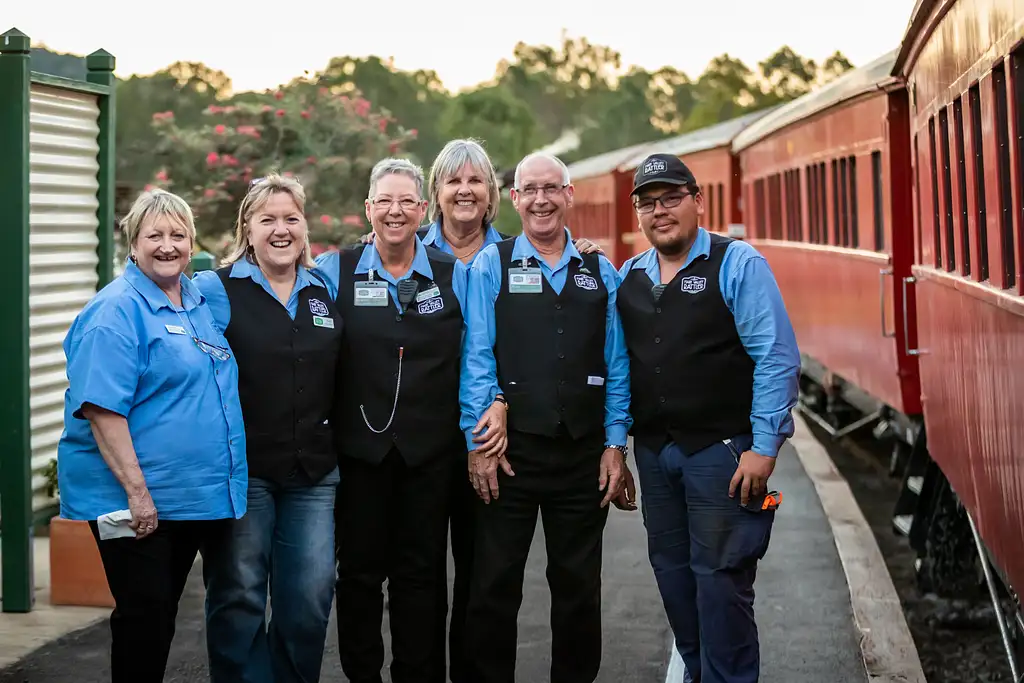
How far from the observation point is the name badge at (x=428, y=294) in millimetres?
5245

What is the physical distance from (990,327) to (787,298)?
11.8m

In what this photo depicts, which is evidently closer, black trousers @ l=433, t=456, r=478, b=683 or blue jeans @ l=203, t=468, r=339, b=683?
blue jeans @ l=203, t=468, r=339, b=683

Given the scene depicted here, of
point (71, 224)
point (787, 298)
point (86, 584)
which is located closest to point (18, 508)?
point (86, 584)

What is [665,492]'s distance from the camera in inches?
207

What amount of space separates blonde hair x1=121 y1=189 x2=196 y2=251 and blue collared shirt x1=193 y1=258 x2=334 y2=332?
0.22m

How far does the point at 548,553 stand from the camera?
529 cm

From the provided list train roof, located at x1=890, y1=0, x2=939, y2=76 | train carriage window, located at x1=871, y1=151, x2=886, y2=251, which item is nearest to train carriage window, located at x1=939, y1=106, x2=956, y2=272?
train roof, located at x1=890, y1=0, x2=939, y2=76

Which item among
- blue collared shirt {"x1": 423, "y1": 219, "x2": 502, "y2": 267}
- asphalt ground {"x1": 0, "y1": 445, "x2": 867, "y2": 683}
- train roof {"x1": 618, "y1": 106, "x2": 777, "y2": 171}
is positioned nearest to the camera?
blue collared shirt {"x1": 423, "y1": 219, "x2": 502, "y2": 267}

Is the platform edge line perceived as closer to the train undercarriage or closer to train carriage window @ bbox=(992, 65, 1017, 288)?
the train undercarriage

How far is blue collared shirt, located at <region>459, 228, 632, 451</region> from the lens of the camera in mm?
5156

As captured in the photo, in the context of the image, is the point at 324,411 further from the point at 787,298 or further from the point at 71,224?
the point at 787,298

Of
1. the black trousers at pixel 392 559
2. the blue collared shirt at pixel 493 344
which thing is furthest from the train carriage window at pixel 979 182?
the black trousers at pixel 392 559

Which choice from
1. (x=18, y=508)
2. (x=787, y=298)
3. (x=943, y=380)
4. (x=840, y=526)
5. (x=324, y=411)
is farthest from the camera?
(x=787, y=298)

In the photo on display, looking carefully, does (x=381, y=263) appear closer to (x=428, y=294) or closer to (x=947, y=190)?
(x=428, y=294)
